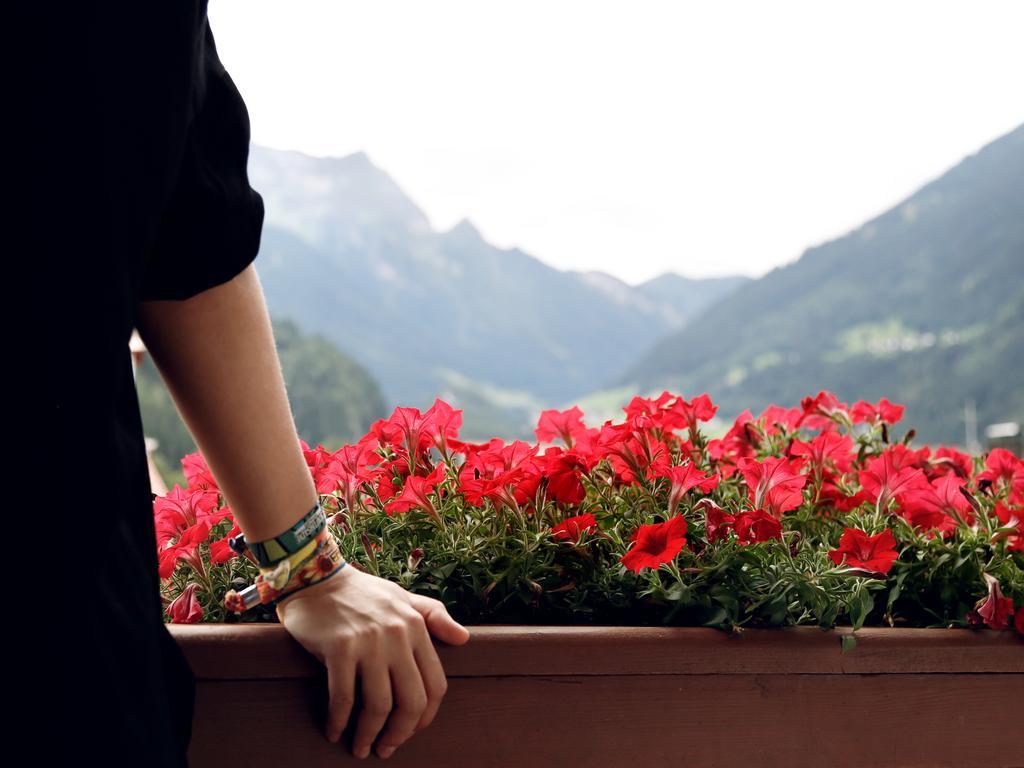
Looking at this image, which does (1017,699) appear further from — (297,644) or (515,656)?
(297,644)

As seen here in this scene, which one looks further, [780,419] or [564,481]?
[780,419]

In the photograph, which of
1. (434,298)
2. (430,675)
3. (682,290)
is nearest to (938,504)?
(430,675)

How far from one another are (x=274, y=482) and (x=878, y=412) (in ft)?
2.55

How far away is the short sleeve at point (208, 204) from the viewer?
477mm

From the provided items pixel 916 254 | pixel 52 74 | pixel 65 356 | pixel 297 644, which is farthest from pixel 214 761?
pixel 916 254

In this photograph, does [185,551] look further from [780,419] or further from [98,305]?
[780,419]

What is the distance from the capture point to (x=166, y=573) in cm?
71

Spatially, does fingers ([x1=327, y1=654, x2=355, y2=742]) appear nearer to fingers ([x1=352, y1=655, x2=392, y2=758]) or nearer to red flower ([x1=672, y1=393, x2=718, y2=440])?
fingers ([x1=352, y1=655, x2=392, y2=758])

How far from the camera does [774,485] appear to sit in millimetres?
745

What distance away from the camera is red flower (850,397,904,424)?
1048 millimetres

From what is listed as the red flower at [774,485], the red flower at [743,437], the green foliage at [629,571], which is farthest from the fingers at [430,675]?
the red flower at [743,437]

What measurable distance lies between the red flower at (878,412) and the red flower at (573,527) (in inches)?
19.7

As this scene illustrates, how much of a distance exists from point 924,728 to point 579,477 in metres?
0.33

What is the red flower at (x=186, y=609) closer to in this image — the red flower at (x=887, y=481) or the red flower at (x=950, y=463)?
the red flower at (x=887, y=481)
